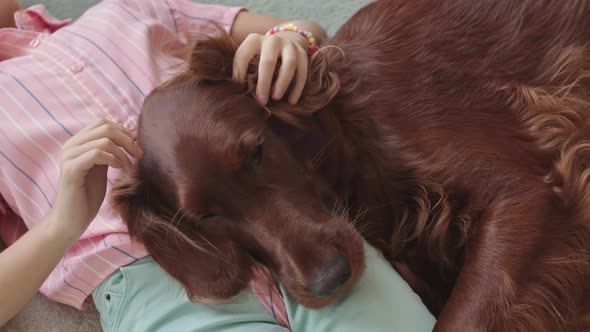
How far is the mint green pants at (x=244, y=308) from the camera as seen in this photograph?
1.29m

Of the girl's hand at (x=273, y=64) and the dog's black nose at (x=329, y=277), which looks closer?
the dog's black nose at (x=329, y=277)

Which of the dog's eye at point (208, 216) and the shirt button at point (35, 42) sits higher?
the dog's eye at point (208, 216)

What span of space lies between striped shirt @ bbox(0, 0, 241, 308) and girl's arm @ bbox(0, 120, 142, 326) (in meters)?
0.14

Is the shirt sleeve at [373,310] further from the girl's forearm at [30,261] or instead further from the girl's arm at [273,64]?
the girl's forearm at [30,261]

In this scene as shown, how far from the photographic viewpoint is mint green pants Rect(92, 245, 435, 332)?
4.24 feet

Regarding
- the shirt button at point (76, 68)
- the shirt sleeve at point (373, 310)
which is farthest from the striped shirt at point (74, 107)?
the shirt sleeve at point (373, 310)

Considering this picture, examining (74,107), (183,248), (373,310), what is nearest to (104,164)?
(183,248)

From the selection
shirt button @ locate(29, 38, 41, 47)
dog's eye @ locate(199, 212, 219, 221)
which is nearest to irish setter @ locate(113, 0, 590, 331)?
dog's eye @ locate(199, 212, 219, 221)

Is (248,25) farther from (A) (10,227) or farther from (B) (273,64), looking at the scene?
(A) (10,227)

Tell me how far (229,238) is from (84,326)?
789 millimetres

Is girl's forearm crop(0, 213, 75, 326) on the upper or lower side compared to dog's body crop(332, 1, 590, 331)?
lower


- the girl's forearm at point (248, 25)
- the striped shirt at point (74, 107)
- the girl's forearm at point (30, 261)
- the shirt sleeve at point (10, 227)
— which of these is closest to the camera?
the girl's forearm at point (30, 261)

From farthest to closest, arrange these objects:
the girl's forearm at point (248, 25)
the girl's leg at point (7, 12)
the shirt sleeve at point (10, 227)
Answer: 1. the girl's leg at point (7, 12)
2. the girl's forearm at point (248, 25)
3. the shirt sleeve at point (10, 227)

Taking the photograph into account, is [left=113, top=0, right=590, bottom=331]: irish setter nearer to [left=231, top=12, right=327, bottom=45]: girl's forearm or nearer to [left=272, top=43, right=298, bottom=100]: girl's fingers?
[left=272, top=43, right=298, bottom=100]: girl's fingers
